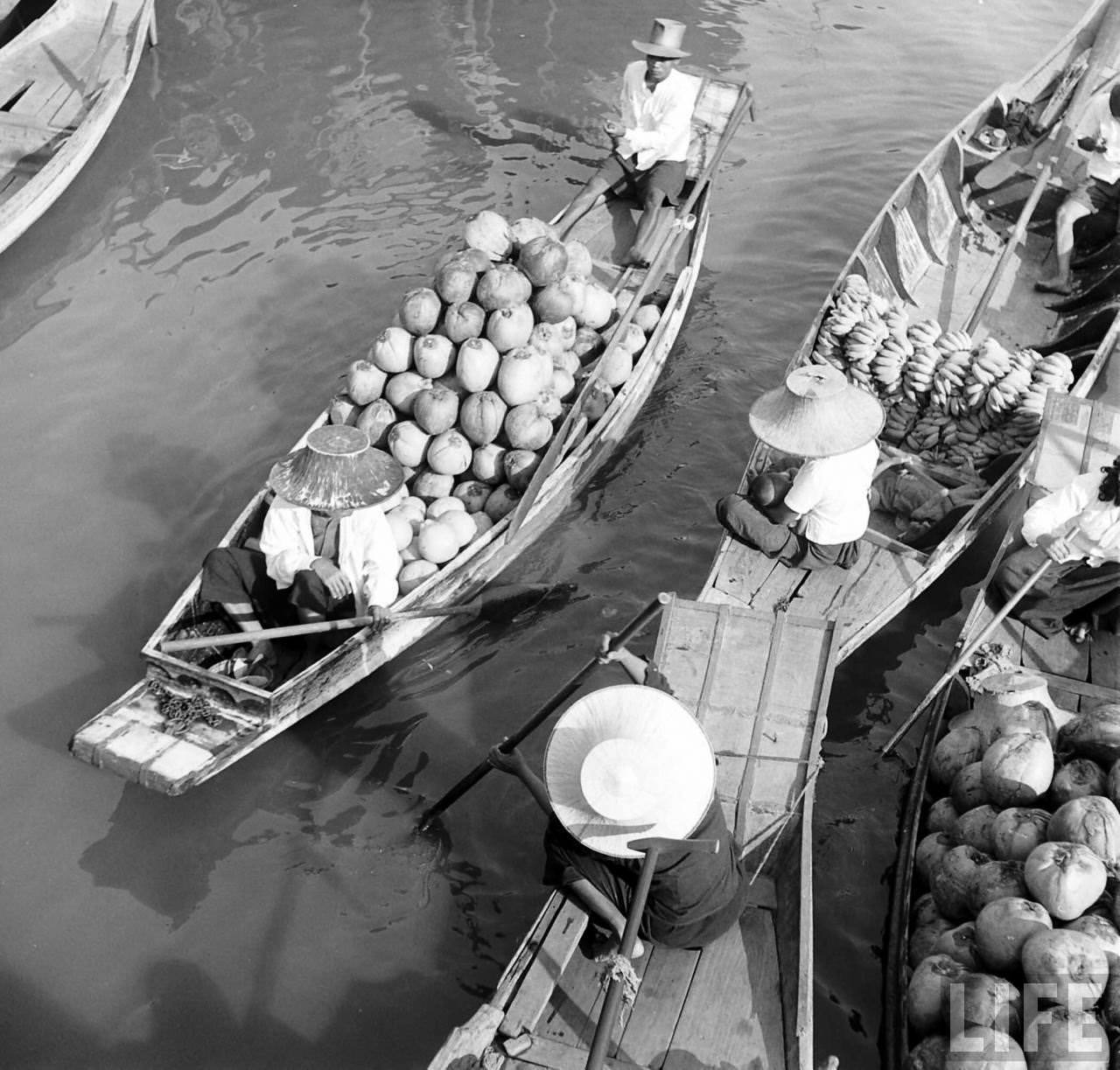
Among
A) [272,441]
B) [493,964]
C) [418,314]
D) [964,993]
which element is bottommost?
[493,964]

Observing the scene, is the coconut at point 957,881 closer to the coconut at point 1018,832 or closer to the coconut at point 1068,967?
the coconut at point 1018,832

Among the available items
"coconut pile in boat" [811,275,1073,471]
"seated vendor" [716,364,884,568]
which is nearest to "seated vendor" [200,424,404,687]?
"seated vendor" [716,364,884,568]

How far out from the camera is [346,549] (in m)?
5.70

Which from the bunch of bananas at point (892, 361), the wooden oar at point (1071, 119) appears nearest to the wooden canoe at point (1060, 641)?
the bunch of bananas at point (892, 361)

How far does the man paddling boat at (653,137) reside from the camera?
29.3 feet

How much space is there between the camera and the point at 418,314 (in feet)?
22.5

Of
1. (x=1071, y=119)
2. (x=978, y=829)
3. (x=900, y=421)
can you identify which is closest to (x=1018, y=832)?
(x=978, y=829)

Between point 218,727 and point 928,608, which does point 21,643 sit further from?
point 928,608

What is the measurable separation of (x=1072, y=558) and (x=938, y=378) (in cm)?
209

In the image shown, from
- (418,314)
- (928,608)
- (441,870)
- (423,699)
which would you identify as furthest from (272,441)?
(928,608)

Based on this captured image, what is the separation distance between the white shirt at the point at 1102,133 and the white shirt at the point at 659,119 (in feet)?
12.1

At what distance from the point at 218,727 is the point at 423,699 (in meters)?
1.41

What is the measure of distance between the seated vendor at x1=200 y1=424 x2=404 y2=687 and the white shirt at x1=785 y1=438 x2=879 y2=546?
2.23 meters

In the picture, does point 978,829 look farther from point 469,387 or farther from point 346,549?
point 469,387
